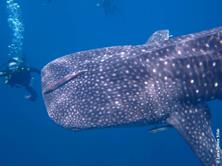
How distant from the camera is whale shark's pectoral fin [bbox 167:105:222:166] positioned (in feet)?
26.7

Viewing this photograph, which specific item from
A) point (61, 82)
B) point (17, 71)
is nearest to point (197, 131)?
point (61, 82)

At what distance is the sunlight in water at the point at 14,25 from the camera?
30908mm

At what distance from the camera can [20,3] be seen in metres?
38.4

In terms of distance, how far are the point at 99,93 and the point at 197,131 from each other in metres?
2.22

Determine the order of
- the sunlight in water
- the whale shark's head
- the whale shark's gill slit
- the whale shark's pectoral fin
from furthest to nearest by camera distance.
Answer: the sunlight in water < the whale shark's gill slit < the whale shark's pectoral fin < the whale shark's head

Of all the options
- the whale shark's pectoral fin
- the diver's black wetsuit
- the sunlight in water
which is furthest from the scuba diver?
the sunlight in water

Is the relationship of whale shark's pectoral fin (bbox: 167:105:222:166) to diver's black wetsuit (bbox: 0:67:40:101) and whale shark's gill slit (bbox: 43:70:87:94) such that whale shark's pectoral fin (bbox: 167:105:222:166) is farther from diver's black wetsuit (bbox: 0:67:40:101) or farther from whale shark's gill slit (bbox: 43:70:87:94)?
diver's black wetsuit (bbox: 0:67:40:101)

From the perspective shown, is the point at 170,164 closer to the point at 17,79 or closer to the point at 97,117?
the point at 17,79

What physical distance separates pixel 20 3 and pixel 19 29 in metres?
5.50

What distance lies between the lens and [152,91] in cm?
821

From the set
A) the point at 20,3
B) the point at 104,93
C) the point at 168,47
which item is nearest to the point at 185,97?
the point at 168,47

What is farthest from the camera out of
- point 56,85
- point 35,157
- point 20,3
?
point 20,3

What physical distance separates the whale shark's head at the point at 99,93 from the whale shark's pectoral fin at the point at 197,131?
82 cm

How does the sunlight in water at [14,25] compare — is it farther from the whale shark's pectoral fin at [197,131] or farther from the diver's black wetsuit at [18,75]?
the whale shark's pectoral fin at [197,131]
